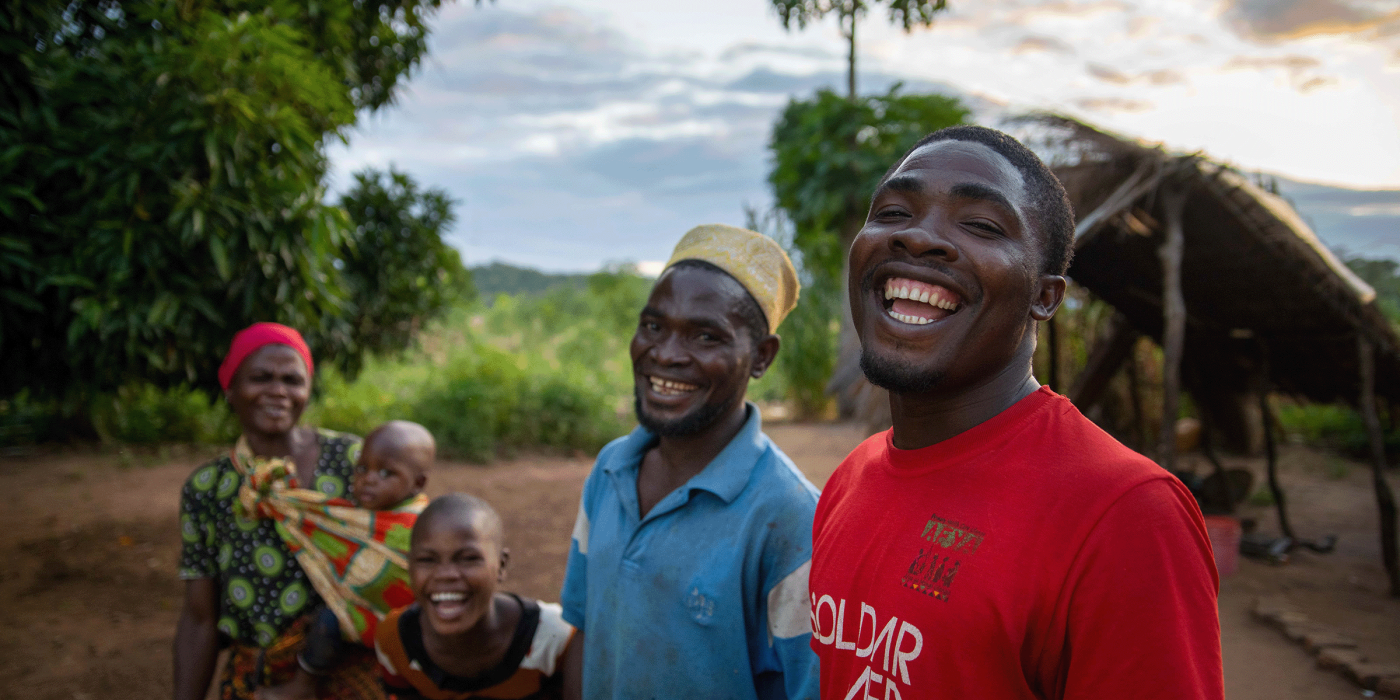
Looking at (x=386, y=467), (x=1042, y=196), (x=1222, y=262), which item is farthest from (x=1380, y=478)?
(x=386, y=467)

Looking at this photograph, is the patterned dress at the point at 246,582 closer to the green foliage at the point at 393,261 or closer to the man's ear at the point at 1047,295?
the man's ear at the point at 1047,295

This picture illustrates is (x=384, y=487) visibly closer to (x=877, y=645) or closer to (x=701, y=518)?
(x=701, y=518)

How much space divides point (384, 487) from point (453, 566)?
58 centimetres

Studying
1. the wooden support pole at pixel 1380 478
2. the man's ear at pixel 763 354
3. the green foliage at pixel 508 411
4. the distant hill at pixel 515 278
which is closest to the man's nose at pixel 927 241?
the man's ear at pixel 763 354

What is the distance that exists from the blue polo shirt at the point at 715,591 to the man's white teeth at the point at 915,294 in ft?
2.17

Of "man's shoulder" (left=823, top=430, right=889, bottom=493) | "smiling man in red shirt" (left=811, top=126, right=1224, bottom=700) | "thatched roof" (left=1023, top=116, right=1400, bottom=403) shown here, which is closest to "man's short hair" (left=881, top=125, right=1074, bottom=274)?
"smiling man in red shirt" (left=811, top=126, right=1224, bottom=700)

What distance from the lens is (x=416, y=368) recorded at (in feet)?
48.2

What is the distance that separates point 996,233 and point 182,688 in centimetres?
263

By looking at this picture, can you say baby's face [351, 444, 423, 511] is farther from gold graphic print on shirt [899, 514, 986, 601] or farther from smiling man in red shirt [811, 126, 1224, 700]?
gold graphic print on shirt [899, 514, 986, 601]

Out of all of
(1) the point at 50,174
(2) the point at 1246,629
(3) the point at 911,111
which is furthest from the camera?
(3) the point at 911,111

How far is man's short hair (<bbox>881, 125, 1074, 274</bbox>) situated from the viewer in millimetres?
1146

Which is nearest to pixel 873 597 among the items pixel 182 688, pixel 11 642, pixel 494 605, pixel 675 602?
pixel 675 602

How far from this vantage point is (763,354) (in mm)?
1959

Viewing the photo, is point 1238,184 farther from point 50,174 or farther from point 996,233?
point 50,174
